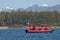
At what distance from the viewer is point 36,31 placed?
114 m

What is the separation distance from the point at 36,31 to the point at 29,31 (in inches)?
106

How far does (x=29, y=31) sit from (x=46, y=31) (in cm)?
695

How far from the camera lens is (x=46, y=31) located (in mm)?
116812

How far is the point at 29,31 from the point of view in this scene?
4515 inches

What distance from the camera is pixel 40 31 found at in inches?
4577

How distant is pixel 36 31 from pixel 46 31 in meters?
4.71

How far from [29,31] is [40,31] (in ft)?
14.9

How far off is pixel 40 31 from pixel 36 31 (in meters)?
2.56
